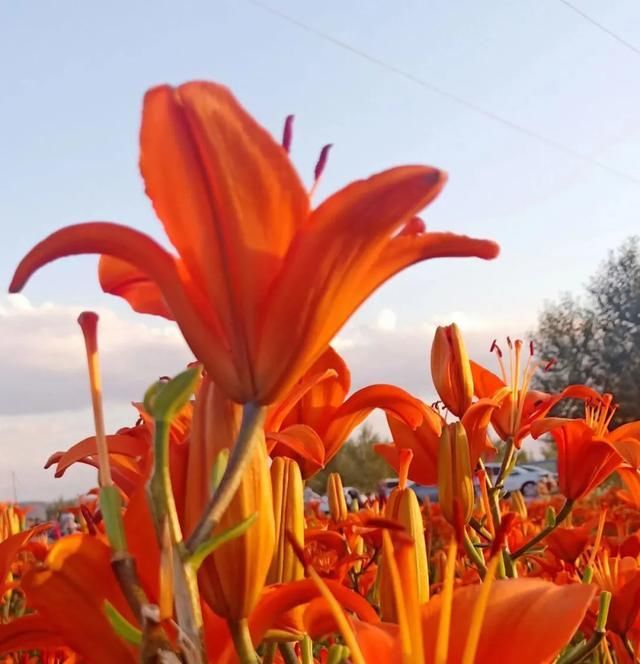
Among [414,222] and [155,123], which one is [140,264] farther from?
[414,222]

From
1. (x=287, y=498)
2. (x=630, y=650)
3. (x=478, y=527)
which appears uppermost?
(x=287, y=498)

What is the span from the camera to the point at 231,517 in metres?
0.59

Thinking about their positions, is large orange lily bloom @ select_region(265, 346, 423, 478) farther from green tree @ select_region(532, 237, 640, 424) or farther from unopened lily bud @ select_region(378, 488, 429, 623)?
green tree @ select_region(532, 237, 640, 424)

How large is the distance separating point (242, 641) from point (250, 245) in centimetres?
25

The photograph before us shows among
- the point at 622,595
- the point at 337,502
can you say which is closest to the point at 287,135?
the point at 622,595

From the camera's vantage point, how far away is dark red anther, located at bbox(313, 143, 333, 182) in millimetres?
698

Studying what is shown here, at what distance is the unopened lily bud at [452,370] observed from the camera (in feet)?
4.67

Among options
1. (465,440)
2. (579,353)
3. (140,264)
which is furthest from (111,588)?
(579,353)

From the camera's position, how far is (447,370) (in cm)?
143

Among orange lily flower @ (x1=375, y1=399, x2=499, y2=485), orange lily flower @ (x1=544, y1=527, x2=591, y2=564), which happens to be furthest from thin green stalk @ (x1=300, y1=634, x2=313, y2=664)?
orange lily flower @ (x1=544, y1=527, x2=591, y2=564)

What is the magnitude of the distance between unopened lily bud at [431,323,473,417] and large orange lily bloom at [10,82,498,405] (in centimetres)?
83

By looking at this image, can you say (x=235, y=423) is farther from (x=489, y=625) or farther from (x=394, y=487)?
(x=394, y=487)

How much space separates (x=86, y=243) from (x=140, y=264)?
0.12ft

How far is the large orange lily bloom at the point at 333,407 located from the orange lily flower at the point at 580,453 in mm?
559
